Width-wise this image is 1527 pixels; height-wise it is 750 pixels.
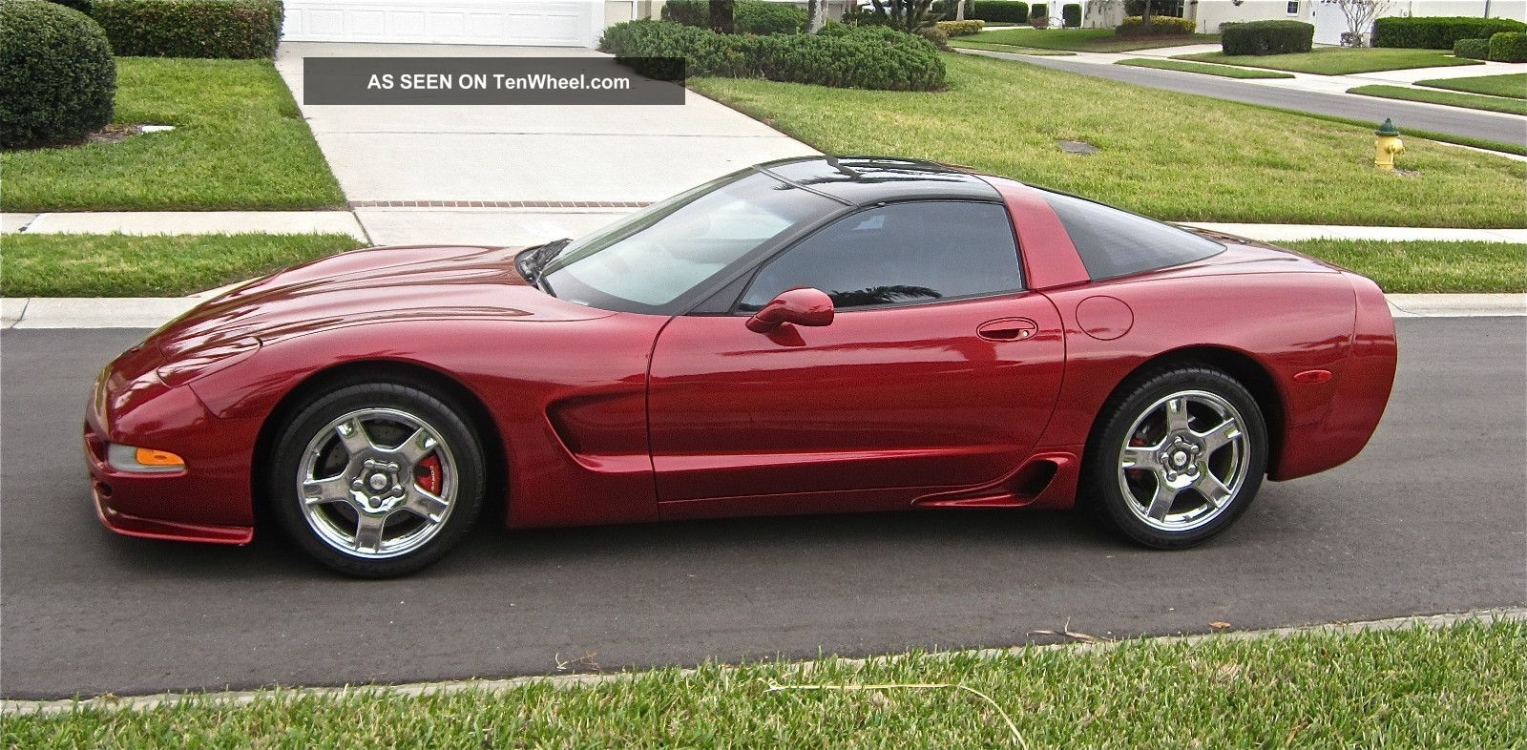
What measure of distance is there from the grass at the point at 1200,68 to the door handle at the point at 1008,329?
34.3 meters

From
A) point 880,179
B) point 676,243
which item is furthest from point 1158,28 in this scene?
point 676,243

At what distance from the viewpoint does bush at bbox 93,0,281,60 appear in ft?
64.1

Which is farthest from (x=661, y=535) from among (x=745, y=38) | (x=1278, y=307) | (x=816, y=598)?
(x=745, y=38)

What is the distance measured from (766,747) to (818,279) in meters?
1.86

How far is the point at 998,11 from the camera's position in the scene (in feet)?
236

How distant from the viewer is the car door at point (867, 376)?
15.1 ft

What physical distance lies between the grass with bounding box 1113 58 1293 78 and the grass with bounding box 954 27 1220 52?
21.6 ft

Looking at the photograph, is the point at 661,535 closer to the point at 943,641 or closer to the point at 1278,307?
the point at 943,641

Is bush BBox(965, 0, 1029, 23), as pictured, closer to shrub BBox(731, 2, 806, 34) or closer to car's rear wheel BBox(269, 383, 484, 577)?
shrub BBox(731, 2, 806, 34)

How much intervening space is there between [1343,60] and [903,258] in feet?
134

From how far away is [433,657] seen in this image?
4031mm

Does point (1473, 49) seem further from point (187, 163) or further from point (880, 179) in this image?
point (880, 179)

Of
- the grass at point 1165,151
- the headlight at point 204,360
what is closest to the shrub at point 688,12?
the grass at point 1165,151

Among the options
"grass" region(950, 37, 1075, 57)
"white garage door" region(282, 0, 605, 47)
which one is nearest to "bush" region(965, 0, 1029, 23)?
"grass" region(950, 37, 1075, 57)
